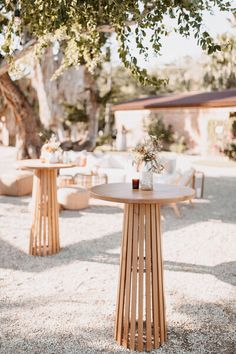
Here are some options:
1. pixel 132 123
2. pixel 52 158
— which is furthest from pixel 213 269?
pixel 132 123

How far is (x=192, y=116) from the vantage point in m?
25.9

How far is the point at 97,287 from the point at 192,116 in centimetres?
2243

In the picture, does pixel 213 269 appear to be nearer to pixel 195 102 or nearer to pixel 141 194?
pixel 141 194

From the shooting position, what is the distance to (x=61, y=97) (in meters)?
21.0

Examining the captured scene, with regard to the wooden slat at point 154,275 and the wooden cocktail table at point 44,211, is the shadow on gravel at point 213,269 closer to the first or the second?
the wooden cocktail table at point 44,211

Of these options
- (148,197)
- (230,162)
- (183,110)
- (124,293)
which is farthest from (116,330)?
(183,110)

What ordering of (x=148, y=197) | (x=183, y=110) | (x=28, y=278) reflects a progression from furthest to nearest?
(x=183, y=110), (x=28, y=278), (x=148, y=197)

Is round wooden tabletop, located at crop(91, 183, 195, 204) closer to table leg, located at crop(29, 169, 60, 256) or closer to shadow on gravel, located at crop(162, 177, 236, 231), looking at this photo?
table leg, located at crop(29, 169, 60, 256)

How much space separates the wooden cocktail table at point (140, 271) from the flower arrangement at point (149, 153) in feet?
1.85

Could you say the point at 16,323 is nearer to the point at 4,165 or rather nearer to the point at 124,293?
the point at 124,293

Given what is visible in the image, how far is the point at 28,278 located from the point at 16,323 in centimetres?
117

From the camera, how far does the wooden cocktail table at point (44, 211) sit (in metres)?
5.65

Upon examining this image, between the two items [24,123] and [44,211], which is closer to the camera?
[44,211]

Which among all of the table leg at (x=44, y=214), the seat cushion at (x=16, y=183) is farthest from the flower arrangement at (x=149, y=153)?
the seat cushion at (x=16, y=183)
